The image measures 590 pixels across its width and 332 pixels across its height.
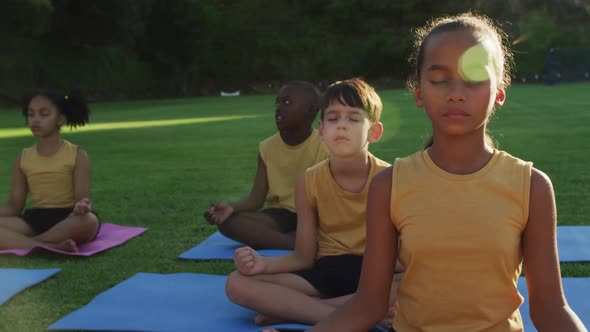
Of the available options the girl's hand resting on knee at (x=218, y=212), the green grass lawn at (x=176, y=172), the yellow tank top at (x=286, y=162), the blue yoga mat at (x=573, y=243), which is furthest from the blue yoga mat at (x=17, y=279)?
the blue yoga mat at (x=573, y=243)

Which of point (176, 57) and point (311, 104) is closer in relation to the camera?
point (311, 104)

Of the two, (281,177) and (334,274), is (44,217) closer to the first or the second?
(281,177)

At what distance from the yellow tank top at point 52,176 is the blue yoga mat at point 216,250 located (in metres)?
0.98

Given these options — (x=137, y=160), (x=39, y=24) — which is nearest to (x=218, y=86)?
(x=39, y=24)

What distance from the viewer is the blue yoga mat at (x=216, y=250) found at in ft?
14.5

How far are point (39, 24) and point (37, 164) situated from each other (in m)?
21.7

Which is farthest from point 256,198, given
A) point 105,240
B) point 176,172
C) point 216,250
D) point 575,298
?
point 176,172

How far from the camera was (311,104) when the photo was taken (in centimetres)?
457

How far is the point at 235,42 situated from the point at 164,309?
3471 centimetres

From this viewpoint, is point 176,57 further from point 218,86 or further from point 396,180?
point 396,180

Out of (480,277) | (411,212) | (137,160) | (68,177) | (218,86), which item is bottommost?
(218,86)

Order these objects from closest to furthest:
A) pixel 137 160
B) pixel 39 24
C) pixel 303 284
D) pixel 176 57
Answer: pixel 303 284 < pixel 137 160 < pixel 39 24 < pixel 176 57

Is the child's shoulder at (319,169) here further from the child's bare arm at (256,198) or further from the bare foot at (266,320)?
the child's bare arm at (256,198)

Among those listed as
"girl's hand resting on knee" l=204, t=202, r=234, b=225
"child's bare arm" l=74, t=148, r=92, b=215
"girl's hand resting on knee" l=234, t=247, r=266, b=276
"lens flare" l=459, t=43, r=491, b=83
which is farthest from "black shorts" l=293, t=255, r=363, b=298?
"child's bare arm" l=74, t=148, r=92, b=215
